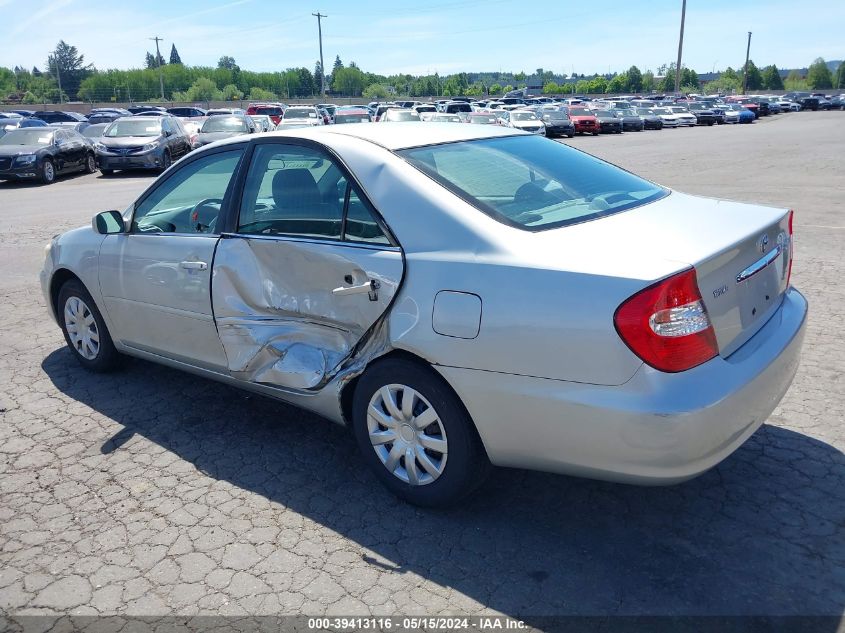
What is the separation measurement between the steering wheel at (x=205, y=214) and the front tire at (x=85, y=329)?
115 centimetres

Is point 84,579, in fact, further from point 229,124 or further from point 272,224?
point 229,124

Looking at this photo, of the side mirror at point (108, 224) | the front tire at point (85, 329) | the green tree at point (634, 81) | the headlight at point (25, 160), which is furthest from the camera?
the green tree at point (634, 81)

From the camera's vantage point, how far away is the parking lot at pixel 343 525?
280 centimetres

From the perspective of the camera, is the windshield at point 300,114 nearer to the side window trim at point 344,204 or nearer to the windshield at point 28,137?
the windshield at point 28,137

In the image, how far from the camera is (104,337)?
198 inches

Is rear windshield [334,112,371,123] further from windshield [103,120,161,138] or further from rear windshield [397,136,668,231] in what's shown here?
rear windshield [397,136,668,231]

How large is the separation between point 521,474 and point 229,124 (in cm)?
2176

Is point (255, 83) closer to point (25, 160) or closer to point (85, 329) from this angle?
point (25, 160)

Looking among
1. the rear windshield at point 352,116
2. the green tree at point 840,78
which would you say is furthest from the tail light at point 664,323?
the green tree at point 840,78

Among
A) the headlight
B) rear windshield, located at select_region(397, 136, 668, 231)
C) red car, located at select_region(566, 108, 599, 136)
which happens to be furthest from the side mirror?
red car, located at select_region(566, 108, 599, 136)

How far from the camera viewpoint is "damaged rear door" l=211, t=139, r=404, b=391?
11.1 feet

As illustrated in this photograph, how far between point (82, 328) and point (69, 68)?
494ft

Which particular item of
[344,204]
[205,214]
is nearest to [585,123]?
[205,214]

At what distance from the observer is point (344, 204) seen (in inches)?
140
